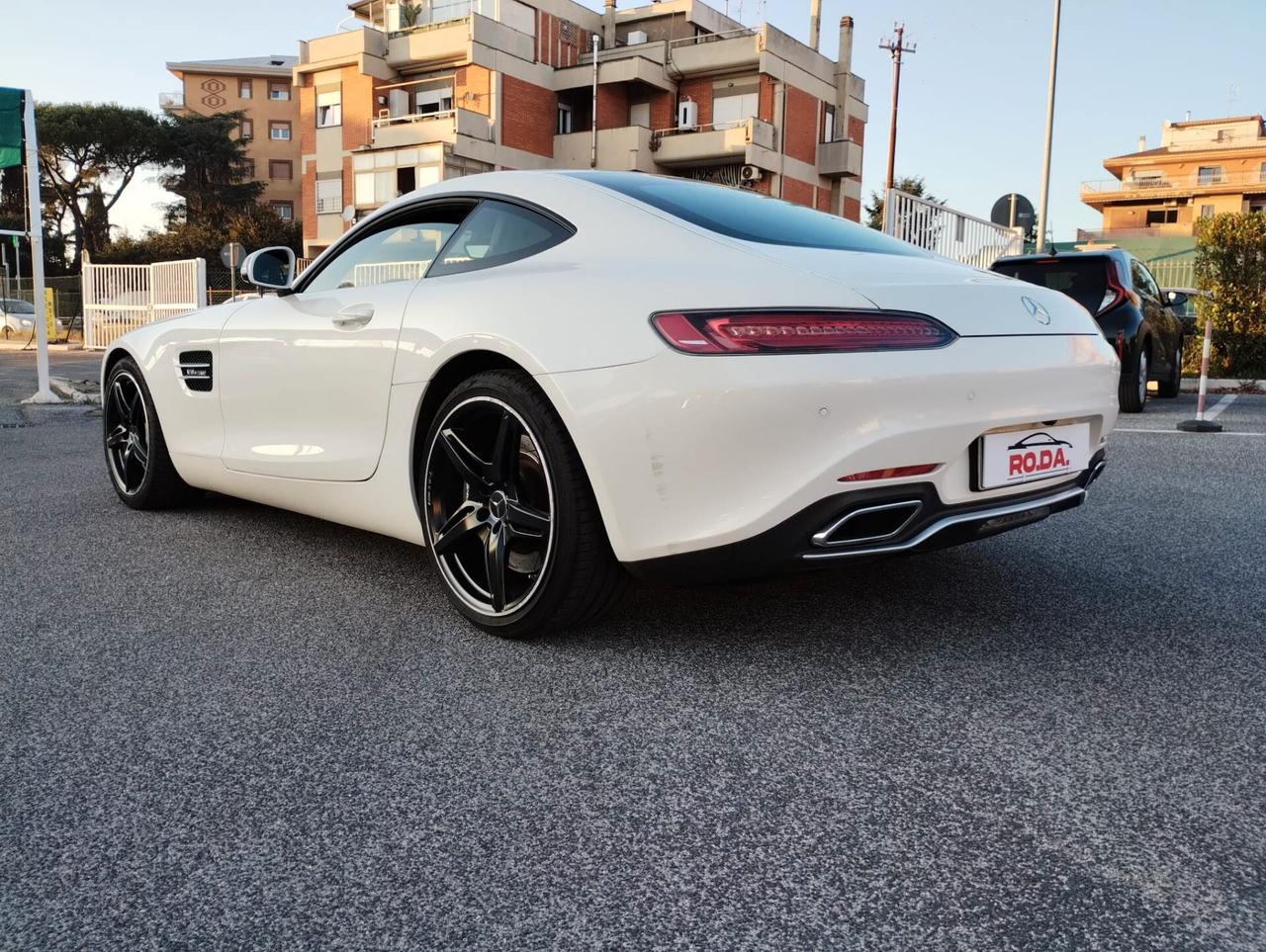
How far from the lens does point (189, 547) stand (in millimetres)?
4023

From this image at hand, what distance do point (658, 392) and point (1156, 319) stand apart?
9225 mm

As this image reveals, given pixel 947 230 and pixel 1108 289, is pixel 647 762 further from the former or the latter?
pixel 947 230

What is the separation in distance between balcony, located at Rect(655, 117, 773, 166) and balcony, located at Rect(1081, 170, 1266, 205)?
4675 cm

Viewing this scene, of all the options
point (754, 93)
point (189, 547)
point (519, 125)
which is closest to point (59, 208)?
point (519, 125)

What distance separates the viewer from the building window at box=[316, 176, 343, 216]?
121 feet

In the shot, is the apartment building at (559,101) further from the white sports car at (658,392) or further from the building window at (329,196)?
the white sports car at (658,392)

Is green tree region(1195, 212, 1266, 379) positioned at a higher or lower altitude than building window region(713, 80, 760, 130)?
lower

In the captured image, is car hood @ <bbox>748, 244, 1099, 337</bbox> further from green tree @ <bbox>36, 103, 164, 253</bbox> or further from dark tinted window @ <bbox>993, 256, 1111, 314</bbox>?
green tree @ <bbox>36, 103, 164, 253</bbox>

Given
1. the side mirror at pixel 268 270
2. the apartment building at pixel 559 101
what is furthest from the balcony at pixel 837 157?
the side mirror at pixel 268 270

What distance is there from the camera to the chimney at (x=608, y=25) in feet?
125

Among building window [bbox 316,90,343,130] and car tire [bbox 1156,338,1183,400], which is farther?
building window [bbox 316,90,343,130]

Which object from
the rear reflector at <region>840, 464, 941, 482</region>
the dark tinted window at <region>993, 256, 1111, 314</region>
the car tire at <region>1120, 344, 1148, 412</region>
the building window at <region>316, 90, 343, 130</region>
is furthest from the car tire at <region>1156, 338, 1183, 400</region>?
the building window at <region>316, 90, 343, 130</region>

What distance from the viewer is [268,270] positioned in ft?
13.0

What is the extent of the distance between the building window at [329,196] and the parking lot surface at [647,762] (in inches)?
1413
